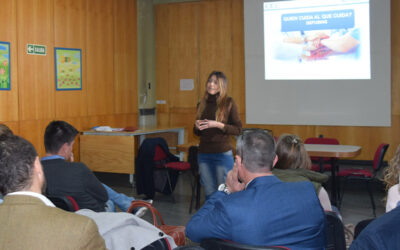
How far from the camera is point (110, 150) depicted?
697cm

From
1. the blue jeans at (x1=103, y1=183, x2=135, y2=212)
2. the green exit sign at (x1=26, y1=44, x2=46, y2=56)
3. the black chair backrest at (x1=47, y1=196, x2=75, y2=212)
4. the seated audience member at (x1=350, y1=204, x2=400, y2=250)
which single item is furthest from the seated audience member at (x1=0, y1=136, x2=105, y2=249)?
the green exit sign at (x1=26, y1=44, x2=46, y2=56)

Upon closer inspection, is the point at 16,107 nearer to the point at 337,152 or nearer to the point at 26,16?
the point at 26,16

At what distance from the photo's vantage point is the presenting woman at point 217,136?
14.6 ft

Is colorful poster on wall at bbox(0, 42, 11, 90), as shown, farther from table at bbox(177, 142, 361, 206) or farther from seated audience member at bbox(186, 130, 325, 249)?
seated audience member at bbox(186, 130, 325, 249)

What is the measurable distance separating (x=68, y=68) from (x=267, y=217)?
5.66 meters

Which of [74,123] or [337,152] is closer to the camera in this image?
[337,152]

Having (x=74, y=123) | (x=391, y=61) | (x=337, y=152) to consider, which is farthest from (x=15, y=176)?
(x=391, y=61)

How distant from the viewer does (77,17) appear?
284 inches

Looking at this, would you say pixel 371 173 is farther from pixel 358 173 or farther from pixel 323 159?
pixel 323 159

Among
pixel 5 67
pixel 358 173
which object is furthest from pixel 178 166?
pixel 5 67

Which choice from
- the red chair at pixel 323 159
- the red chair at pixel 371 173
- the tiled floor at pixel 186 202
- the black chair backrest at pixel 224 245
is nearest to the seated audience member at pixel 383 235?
the black chair backrest at pixel 224 245

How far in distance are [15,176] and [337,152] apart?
14.3 feet

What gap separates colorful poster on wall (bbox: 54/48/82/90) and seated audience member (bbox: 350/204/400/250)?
6.21 m

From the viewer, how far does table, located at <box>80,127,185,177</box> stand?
684cm
